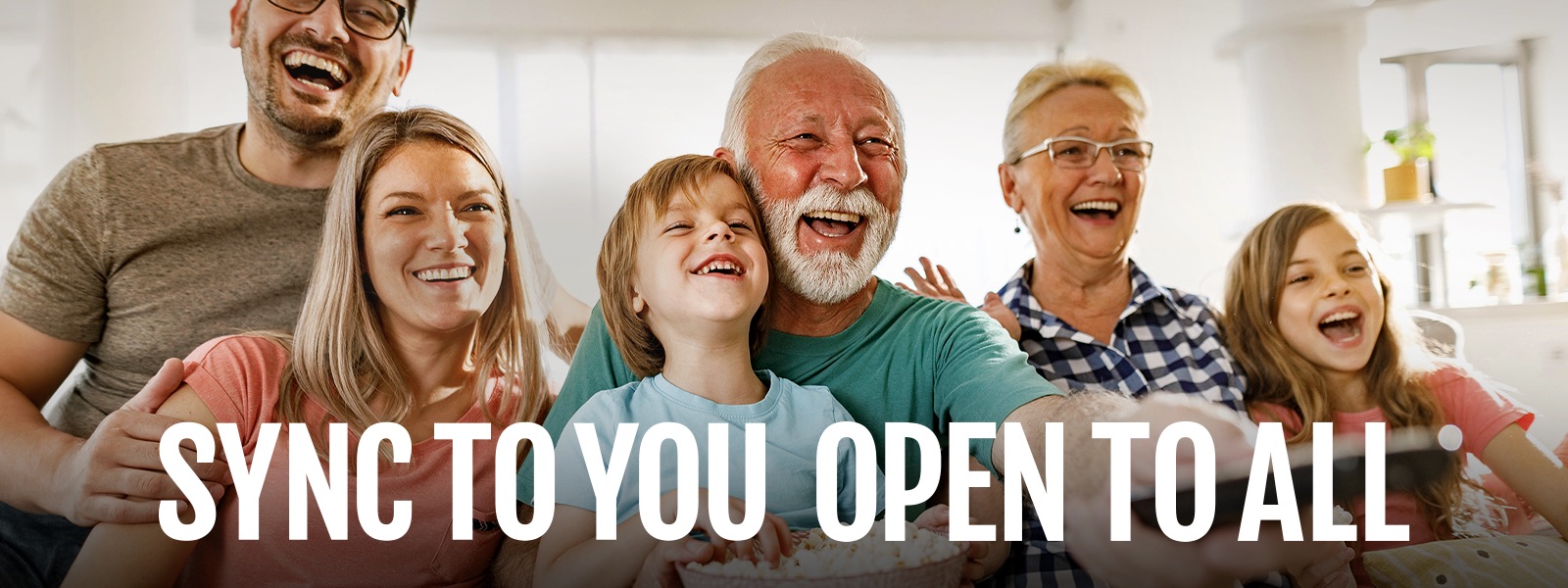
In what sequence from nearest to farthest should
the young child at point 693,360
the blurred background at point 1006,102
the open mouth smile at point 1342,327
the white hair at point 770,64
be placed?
1. the young child at point 693,360
2. the white hair at point 770,64
3. the blurred background at point 1006,102
4. the open mouth smile at point 1342,327

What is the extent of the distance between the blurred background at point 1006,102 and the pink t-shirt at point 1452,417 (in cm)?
13

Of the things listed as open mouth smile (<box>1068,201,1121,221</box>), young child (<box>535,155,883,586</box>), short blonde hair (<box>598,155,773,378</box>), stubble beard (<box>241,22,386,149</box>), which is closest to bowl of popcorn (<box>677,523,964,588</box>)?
young child (<box>535,155,883,586</box>)

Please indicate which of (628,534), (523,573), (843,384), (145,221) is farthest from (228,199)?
(843,384)

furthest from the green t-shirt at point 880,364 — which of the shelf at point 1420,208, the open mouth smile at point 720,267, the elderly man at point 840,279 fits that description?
the shelf at point 1420,208

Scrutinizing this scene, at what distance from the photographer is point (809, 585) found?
1380 mm

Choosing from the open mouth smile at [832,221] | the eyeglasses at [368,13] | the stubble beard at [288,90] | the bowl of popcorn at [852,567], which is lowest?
the bowl of popcorn at [852,567]

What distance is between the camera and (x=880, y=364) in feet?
5.68

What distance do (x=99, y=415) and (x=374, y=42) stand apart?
829 millimetres

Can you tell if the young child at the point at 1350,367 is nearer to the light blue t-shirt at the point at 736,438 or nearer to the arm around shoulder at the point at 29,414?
the light blue t-shirt at the point at 736,438

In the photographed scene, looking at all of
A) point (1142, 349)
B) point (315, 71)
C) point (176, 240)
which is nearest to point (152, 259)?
point (176, 240)

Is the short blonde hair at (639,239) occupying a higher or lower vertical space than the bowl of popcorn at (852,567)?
higher

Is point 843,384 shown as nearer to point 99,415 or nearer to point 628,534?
point 628,534

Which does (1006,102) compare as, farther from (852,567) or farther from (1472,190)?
(852,567)

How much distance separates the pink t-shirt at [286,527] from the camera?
5.33ft
